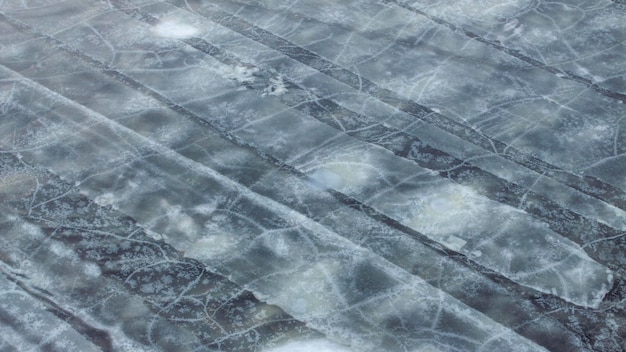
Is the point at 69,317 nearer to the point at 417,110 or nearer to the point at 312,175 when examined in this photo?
the point at 312,175

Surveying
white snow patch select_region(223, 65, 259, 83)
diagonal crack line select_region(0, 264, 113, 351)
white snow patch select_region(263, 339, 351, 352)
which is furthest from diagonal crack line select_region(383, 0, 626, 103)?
diagonal crack line select_region(0, 264, 113, 351)

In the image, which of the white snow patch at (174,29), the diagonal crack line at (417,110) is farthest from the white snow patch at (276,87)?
the white snow patch at (174,29)

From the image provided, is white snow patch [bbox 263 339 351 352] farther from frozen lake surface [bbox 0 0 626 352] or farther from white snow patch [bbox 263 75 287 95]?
white snow patch [bbox 263 75 287 95]

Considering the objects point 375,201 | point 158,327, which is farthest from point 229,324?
point 375,201

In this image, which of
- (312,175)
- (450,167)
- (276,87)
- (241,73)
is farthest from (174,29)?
(450,167)

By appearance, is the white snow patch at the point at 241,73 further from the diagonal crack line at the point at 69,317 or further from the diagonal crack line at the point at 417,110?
the diagonal crack line at the point at 69,317

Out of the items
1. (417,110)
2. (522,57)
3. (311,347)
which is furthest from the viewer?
(522,57)
